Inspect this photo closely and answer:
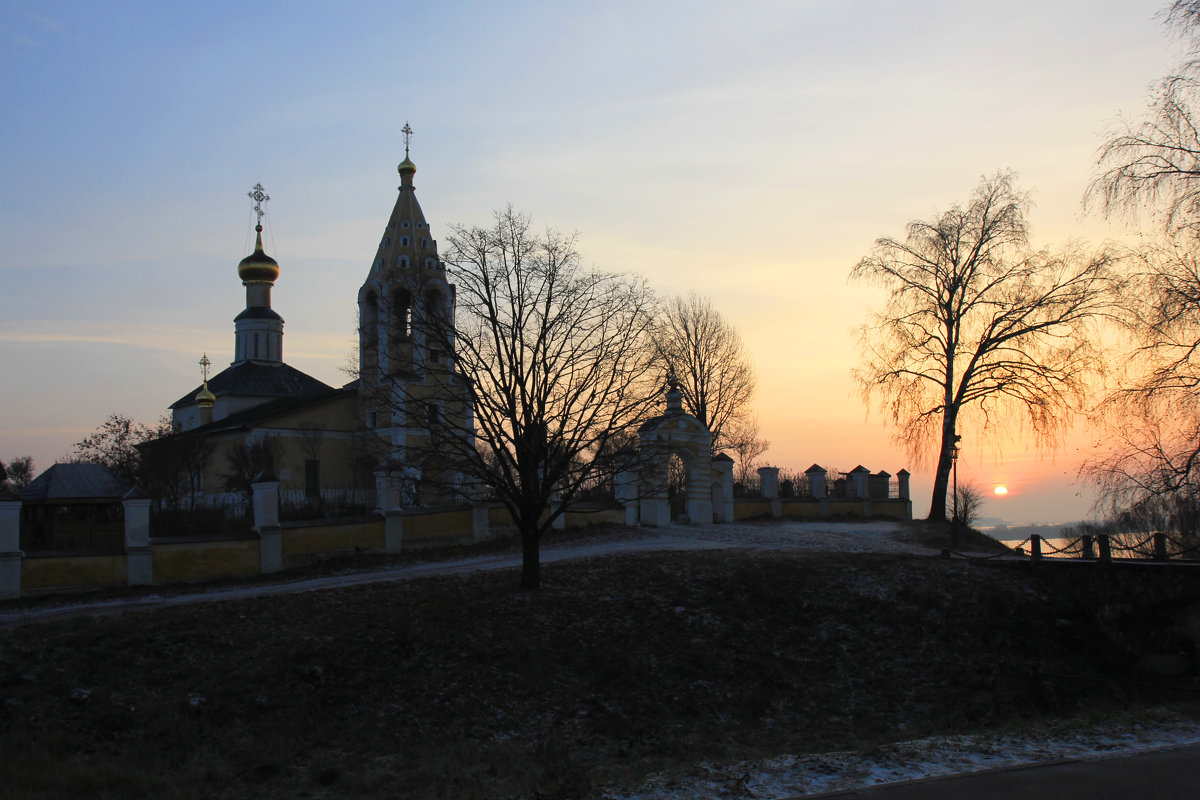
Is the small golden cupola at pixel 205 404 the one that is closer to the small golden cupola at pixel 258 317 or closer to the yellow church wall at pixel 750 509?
the small golden cupola at pixel 258 317

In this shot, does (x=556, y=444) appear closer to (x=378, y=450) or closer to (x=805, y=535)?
(x=378, y=450)

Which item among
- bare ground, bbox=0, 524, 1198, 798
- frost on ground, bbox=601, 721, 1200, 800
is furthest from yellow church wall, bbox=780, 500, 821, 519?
frost on ground, bbox=601, 721, 1200, 800

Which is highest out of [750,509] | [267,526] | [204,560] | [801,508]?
[267,526]

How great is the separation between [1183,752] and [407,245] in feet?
101

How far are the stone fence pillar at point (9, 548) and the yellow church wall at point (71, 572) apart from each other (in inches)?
5.2

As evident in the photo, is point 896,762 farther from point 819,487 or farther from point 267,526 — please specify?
point 819,487

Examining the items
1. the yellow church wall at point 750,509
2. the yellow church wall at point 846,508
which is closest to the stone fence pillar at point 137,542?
the yellow church wall at point 750,509

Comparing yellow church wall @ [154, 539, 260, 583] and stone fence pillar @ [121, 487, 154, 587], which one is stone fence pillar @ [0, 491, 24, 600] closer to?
stone fence pillar @ [121, 487, 154, 587]

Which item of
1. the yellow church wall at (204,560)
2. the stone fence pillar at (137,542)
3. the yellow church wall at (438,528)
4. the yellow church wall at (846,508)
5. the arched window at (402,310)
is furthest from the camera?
the yellow church wall at (846,508)

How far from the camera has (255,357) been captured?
48.5m

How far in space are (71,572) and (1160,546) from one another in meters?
19.8

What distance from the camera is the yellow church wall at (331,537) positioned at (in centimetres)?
2006

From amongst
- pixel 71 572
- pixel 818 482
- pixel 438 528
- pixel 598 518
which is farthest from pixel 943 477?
pixel 71 572

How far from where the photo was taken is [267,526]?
19.6 metres
